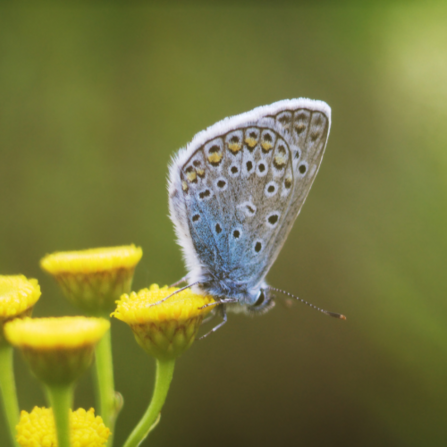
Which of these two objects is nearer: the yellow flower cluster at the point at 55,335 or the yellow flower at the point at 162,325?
the yellow flower cluster at the point at 55,335

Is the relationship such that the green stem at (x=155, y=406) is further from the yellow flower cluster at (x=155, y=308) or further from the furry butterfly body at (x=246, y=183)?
the furry butterfly body at (x=246, y=183)

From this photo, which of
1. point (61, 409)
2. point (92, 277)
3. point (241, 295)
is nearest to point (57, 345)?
point (61, 409)

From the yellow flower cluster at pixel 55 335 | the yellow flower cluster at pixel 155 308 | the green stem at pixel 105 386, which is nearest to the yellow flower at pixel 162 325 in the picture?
the yellow flower cluster at pixel 155 308

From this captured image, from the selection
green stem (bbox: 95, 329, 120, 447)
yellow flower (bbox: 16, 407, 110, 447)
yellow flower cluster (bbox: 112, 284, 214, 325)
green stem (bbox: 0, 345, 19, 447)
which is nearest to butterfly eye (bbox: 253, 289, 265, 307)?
yellow flower cluster (bbox: 112, 284, 214, 325)

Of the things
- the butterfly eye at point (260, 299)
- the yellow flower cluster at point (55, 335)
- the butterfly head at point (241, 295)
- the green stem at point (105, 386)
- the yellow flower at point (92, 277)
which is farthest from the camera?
the butterfly eye at point (260, 299)

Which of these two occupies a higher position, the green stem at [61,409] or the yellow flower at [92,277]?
the yellow flower at [92,277]

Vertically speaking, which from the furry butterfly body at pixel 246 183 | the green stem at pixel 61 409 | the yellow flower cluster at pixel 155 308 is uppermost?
the furry butterfly body at pixel 246 183

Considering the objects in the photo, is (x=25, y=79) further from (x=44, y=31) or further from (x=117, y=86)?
(x=117, y=86)
